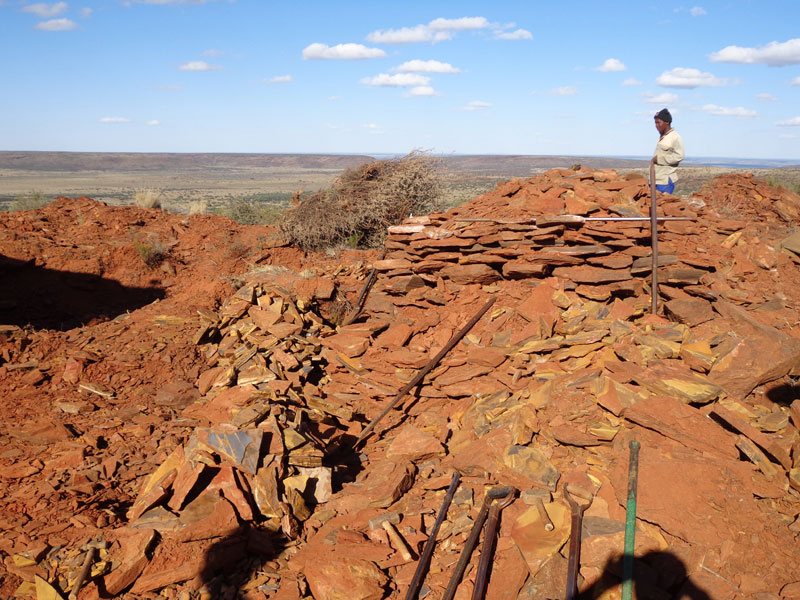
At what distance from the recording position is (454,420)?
6.46 meters

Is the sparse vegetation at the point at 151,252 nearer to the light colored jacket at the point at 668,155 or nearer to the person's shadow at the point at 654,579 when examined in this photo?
the light colored jacket at the point at 668,155

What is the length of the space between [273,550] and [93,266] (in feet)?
28.8

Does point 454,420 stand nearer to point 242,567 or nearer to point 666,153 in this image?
point 242,567

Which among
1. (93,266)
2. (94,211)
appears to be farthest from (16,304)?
(94,211)

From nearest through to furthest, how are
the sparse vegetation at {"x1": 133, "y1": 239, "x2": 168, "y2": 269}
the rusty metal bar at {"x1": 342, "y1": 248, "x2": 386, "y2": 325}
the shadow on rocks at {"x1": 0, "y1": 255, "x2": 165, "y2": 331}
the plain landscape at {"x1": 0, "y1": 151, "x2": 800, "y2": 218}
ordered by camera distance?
the rusty metal bar at {"x1": 342, "y1": 248, "x2": 386, "y2": 325} → the shadow on rocks at {"x1": 0, "y1": 255, "x2": 165, "y2": 331} → the sparse vegetation at {"x1": 133, "y1": 239, "x2": 168, "y2": 269} → the plain landscape at {"x1": 0, "y1": 151, "x2": 800, "y2": 218}

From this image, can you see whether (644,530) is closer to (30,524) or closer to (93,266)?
(30,524)

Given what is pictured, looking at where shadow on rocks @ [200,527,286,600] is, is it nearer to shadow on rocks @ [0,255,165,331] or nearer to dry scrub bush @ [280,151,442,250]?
shadow on rocks @ [0,255,165,331]

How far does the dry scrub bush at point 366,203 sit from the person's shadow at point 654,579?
9966mm

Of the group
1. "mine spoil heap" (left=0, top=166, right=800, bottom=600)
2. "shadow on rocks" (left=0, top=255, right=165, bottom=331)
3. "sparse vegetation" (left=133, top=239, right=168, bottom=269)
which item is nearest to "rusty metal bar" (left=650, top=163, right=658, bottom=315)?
"mine spoil heap" (left=0, top=166, right=800, bottom=600)

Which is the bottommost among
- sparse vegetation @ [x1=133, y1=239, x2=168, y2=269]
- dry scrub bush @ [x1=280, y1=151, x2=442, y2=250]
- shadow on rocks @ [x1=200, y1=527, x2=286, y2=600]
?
shadow on rocks @ [x1=200, y1=527, x2=286, y2=600]

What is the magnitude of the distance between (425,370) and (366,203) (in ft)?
24.4

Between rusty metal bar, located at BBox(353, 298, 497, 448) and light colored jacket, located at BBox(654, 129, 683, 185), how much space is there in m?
3.51

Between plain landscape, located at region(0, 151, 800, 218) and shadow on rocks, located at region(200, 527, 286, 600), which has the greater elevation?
plain landscape, located at region(0, 151, 800, 218)

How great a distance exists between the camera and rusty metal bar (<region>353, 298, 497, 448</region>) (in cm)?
665
